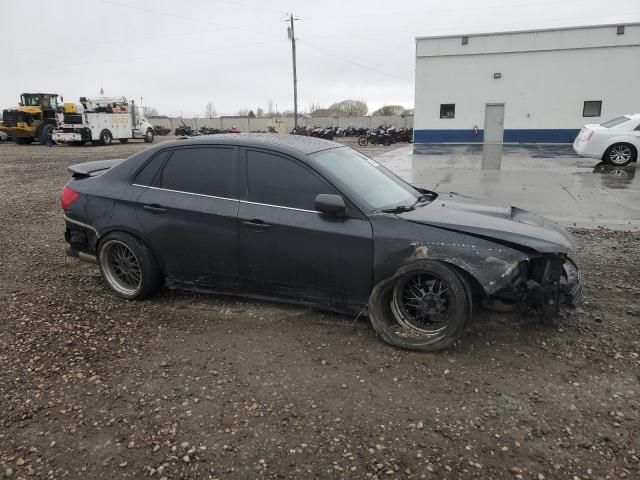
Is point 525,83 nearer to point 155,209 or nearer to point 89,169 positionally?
point 89,169

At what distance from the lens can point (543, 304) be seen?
145 inches

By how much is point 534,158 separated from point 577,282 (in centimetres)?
1647

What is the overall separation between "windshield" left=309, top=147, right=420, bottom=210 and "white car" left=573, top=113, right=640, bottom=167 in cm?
1190

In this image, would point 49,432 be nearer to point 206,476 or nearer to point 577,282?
point 206,476

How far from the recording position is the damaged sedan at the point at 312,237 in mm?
3592

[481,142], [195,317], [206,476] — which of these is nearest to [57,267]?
[195,317]

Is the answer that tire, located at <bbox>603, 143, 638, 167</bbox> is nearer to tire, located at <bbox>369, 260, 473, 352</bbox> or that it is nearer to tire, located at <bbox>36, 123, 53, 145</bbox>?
tire, located at <bbox>369, 260, 473, 352</bbox>

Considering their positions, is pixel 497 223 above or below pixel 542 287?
above

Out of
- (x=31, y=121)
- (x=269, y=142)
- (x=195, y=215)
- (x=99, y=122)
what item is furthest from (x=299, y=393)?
(x=31, y=121)

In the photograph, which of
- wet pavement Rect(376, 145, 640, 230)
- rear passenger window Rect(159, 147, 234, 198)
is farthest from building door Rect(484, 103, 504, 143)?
rear passenger window Rect(159, 147, 234, 198)

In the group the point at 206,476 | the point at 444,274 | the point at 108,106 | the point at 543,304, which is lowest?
the point at 206,476

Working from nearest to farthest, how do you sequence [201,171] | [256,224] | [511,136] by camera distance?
Result: [256,224], [201,171], [511,136]

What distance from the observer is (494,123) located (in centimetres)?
2881

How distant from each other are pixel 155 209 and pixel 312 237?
154 cm
